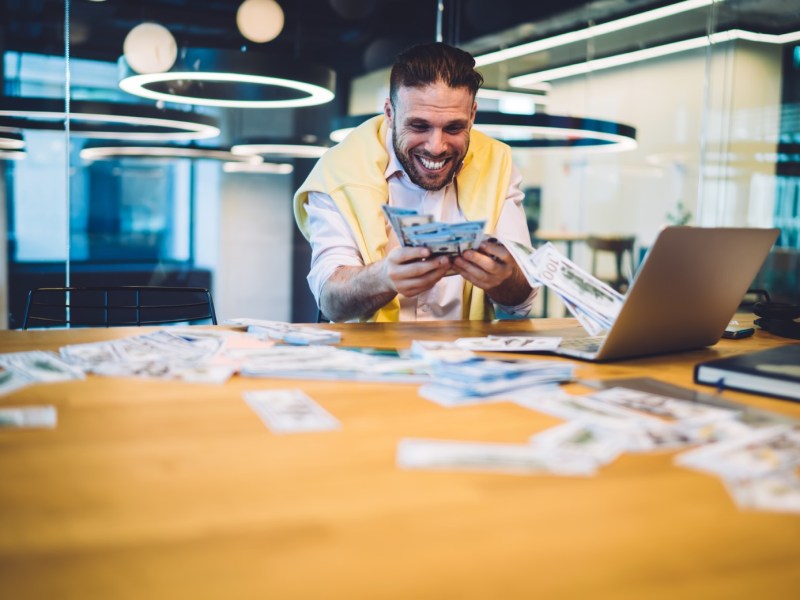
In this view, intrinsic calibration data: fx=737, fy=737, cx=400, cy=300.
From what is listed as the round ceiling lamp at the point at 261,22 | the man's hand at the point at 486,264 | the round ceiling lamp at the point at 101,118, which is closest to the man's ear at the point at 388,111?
the man's hand at the point at 486,264

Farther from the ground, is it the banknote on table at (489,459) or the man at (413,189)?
the man at (413,189)

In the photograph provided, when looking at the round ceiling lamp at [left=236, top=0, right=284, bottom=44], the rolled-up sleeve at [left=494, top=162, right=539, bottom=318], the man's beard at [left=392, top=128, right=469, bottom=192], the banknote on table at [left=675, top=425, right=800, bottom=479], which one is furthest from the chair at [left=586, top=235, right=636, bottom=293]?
the banknote on table at [left=675, top=425, right=800, bottom=479]

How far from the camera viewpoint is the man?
6.68 ft

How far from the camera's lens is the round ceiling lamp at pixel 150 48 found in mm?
4391

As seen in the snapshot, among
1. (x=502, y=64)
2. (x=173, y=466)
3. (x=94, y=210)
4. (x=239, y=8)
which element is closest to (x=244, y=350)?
(x=173, y=466)

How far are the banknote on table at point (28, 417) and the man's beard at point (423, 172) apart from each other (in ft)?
4.69

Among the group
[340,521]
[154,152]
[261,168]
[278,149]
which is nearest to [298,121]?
[278,149]

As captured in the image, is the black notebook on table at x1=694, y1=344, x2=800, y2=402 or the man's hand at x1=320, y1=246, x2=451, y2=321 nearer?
the black notebook on table at x1=694, y1=344, x2=800, y2=402

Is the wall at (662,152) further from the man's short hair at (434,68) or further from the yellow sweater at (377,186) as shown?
the man's short hair at (434,68)

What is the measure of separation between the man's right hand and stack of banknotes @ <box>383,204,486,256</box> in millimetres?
21

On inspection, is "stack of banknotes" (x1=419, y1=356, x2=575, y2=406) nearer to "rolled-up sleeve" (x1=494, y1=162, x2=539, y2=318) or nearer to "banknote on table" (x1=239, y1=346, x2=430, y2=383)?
"banknote on table" (x1=239, y1=346, x2=430, y2=383)

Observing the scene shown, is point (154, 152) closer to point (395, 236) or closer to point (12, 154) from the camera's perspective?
point (12, 154)

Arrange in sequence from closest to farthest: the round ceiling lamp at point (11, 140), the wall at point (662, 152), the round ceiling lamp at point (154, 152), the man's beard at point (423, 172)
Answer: the man's beard at point (423, 172) → the round ceiling lamp at point (11, 140) → the round ceiling lamp at point (154, 152) → the wall at point (662, 152)

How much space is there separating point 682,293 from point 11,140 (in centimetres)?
405
